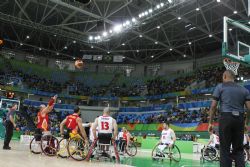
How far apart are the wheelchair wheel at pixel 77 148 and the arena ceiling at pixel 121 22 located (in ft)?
50.5

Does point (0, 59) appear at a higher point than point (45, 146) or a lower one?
higher

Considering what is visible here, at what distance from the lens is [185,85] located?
36781 millimetres

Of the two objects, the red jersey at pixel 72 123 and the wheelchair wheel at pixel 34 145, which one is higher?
the red jersey at pixel 72 123

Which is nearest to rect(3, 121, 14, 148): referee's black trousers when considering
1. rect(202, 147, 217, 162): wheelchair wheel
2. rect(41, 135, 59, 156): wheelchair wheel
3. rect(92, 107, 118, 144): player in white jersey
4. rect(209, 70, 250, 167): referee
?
rect(41, 135, 59, 156): wheelchair wheel

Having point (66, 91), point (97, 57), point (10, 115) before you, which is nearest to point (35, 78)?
point (66, 91)

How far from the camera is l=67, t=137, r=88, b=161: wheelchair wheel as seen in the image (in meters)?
9.08

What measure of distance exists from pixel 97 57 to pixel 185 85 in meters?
13.0

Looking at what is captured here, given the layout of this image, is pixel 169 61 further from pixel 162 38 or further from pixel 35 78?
pixel 35 78

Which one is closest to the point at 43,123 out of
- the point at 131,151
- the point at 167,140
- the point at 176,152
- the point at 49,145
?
the point at 49,145

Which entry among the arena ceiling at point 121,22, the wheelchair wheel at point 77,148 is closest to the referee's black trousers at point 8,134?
the wheelchair wheel at point 77,148

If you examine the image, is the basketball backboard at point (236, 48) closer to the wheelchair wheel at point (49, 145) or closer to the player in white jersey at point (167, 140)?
the player in white jersey at point (167, 140)

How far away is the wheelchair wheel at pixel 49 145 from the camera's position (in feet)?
32.3

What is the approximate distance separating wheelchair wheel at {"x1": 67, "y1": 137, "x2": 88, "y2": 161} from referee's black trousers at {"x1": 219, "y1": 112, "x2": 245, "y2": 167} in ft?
17.5

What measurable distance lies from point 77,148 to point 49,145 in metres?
1.24
